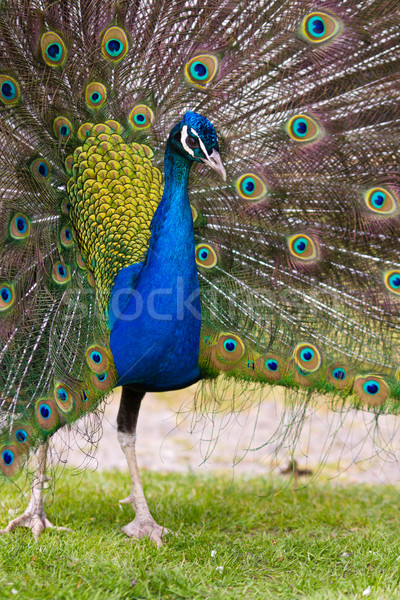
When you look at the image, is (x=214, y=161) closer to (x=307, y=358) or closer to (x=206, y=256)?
(x=206, y=256)

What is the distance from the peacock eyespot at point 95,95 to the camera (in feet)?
10.3

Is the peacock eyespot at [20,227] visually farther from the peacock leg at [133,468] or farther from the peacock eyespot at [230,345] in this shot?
the peacock eyespot at [230,345]

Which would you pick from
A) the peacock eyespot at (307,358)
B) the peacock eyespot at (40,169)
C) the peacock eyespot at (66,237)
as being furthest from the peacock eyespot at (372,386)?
the peacock eyespot at (40,169)

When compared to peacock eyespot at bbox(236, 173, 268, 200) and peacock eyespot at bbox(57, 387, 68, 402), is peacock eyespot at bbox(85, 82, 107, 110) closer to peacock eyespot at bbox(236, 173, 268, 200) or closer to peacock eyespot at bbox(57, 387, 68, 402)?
peacock eyespot at bbox(236, 173, 268, 200)

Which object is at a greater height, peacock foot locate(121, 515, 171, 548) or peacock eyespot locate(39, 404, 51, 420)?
peacock eyespot locate(39, 404, 51, 420)

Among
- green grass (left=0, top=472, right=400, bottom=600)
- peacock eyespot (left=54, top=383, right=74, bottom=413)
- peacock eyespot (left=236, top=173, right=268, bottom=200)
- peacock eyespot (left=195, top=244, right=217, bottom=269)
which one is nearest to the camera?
green grass (left=0, top=472, right=400, bottom=600)

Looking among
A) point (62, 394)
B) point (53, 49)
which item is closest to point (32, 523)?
point (62, 394)

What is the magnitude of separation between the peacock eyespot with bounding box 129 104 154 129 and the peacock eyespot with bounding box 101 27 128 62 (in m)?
0.24

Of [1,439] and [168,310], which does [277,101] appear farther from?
[1,439]

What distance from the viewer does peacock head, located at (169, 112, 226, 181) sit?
2748 mm

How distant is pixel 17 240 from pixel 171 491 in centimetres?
205

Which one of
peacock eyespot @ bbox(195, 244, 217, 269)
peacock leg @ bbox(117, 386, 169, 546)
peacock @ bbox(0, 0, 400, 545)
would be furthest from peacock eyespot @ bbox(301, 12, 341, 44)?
peacock leg @ bbox(117, 386, 169, 546)

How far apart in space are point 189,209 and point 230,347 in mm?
663

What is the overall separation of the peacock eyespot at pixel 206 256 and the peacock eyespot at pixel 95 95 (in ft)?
2.66
